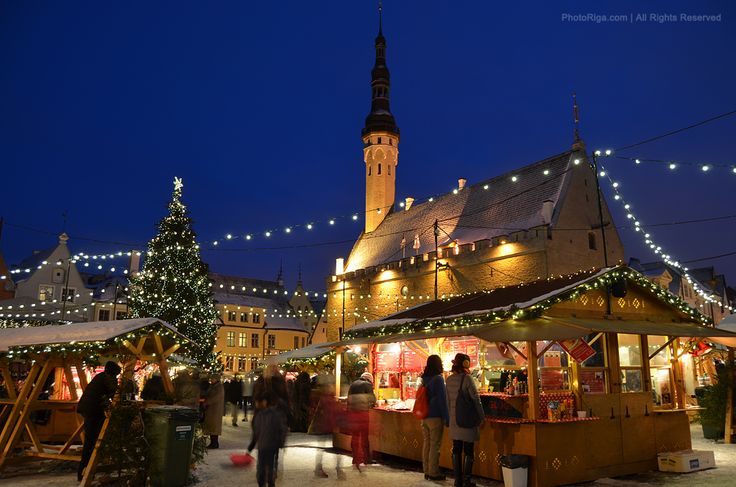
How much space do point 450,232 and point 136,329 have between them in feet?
101

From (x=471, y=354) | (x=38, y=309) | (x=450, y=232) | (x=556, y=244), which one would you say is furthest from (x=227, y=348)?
(x=471, y=354)

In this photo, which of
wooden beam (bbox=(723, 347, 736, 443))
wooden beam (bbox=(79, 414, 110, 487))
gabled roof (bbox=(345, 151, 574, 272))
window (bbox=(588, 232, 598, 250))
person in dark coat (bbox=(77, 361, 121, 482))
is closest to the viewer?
wooden beam (bbox=(79, 414, 110, 487))


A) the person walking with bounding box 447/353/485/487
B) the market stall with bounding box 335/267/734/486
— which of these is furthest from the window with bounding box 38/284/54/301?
the person walking with bounding box 447/353/485/487

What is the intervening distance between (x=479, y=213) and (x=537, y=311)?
2870 centimetres

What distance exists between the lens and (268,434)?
7395mm

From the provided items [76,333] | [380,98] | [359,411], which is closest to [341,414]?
[359,411]

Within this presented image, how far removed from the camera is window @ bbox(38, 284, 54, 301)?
4472 cm

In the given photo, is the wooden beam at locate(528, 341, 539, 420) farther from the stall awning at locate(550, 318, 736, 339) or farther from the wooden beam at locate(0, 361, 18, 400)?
the wooden beam at locate(0, 361, 18, 400)

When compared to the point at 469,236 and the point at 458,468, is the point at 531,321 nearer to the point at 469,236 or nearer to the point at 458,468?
the point at 458,468

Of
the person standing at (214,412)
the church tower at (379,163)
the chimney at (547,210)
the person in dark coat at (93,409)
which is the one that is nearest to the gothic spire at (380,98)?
the church tower at (379,163)

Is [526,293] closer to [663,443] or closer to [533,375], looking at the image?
[533,375]

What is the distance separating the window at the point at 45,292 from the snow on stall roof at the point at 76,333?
38162 mm

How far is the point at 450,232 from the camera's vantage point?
3869cm

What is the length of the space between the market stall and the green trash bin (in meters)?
4.15
